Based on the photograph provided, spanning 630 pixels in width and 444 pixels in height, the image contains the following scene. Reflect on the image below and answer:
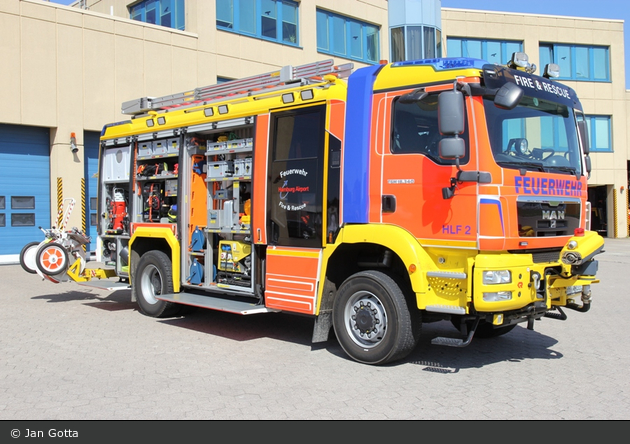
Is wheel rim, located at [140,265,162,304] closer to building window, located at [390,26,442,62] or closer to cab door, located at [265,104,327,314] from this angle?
A: cab door, located at [265,104,327,314]

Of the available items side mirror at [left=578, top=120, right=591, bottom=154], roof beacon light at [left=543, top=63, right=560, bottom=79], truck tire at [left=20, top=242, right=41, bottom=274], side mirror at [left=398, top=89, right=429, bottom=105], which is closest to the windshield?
side mirror at [left=578, top=120, right=591, bottom=154]

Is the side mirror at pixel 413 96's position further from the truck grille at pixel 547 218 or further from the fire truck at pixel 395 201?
the truck grille at pixel 547 218

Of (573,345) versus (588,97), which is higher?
(588,97)

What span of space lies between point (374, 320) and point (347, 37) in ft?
74.1

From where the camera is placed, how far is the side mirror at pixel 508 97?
6.16 meters

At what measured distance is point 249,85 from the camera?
889 cm

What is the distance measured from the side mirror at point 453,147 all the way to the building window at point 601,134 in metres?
30.8

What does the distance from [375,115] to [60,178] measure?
14.8 meters

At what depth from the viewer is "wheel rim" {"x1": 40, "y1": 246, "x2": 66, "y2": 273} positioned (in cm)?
1080

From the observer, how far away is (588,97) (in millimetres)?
33906

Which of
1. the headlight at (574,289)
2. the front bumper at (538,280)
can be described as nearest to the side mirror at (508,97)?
the front bumper at (538,280)

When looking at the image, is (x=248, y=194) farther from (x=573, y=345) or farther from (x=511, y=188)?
(x=573, y=345)

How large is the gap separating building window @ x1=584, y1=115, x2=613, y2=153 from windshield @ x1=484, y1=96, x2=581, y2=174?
1138 inches
